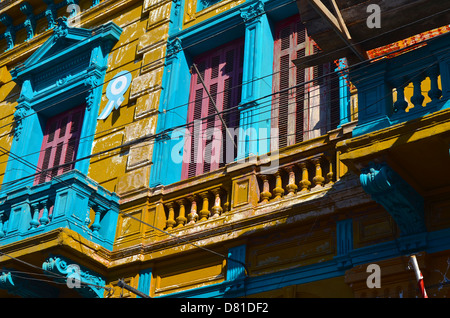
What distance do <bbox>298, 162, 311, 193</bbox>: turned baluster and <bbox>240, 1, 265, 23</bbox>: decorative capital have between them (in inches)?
126

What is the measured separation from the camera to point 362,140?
27.3ft

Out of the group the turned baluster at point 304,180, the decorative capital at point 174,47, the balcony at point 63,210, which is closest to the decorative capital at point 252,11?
the decorative capital at point 174,47

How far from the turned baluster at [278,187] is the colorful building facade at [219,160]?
0.6 inches

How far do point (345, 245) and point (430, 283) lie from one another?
3.98ft

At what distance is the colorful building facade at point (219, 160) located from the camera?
27.8 ft

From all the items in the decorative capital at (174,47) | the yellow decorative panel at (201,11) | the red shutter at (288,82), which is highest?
the yellow decorative panel at (201,11)

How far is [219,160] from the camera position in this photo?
11648mm

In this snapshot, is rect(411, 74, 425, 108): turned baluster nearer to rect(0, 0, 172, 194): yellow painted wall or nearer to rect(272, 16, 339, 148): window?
rect(272, 16, 339, 148): window

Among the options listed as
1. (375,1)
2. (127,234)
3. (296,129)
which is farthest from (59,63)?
(375,1)

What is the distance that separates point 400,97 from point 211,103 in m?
4.41

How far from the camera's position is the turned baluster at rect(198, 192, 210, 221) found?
35.5 feet

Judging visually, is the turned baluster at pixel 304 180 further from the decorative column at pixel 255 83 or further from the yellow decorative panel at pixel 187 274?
the yellow decorative panel at pixel 187 274

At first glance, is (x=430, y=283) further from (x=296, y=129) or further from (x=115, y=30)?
(x=115, y=30)

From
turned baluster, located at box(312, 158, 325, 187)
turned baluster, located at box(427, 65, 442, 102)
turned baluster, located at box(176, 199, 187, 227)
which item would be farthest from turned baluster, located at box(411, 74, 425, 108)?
turned baluster, located at box(176, 199, 187, 227)
